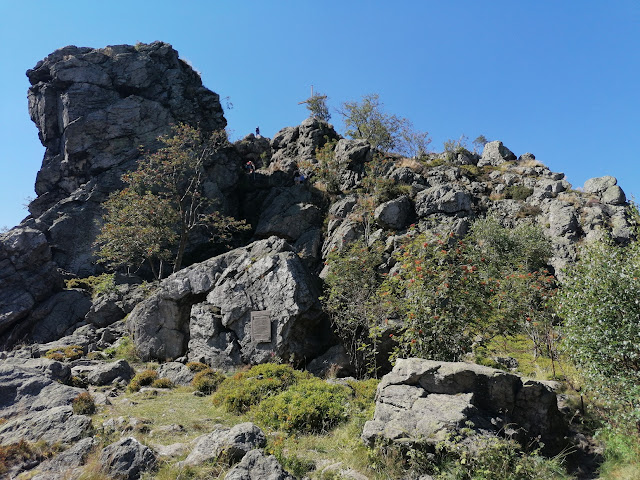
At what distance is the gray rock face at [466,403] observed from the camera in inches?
314

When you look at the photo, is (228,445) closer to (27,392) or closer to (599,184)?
(27,392)

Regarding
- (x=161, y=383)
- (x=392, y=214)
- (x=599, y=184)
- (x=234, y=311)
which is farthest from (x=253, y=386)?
(x=599, y=184)

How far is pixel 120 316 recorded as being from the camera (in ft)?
85.5

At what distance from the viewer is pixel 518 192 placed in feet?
120

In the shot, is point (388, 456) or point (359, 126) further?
point (359, 126)

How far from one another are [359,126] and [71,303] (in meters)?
35.7

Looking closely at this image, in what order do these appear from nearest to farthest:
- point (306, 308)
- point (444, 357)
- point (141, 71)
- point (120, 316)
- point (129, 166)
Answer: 1. point (444, 357)
2. point (306, 308)
3. point (120, 316)
4. point (129, 166)
5. point (141, 71)

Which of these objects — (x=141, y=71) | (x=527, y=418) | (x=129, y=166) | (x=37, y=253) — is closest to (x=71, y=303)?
(x=37, y=253)

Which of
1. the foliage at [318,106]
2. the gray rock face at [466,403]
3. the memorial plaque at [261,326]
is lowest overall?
the gray rock face at [466,403]

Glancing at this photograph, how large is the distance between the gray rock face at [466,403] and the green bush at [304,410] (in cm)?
217

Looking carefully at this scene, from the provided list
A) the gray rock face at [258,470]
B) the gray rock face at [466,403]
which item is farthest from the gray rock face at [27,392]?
the gray rock face at [466,403]

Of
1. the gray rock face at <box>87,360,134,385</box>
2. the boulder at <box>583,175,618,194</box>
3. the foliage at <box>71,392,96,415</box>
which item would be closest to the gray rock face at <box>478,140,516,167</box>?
the boulder at <box>583,175,618,194</box>

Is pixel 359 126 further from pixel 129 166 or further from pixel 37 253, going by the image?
pixel 37 253

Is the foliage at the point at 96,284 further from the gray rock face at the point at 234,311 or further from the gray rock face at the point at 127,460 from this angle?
the gray rock face at the point at 127,460
